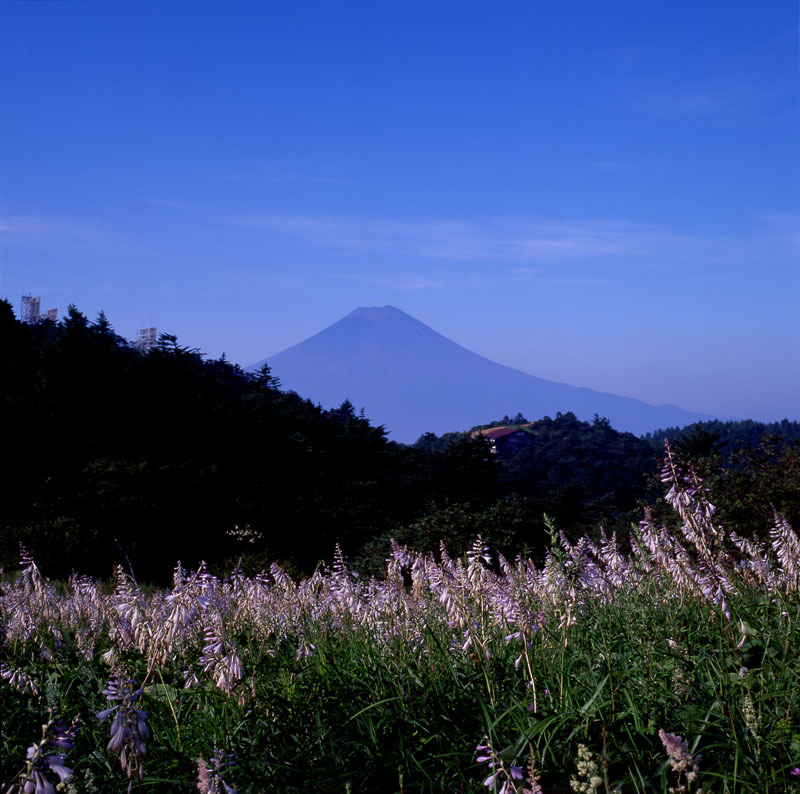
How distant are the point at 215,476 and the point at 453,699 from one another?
80.5ft

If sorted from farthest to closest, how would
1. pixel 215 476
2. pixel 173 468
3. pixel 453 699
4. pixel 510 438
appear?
pixel 510 438 → pixel 215 476 → pixel 173 468 → pixel 453 699

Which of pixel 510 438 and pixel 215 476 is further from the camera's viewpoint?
pixel 510 438

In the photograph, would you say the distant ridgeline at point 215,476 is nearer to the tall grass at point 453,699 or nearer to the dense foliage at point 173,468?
the dense foliage at point 173,468

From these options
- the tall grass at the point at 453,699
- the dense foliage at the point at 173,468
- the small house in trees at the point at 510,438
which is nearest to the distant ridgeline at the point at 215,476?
the dense foliage at the point at 173,468

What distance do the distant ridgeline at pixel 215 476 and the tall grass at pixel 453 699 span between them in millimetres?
12518

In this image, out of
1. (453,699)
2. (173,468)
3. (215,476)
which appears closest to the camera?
(453,699)

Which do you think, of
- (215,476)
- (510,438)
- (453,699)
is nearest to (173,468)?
(215,476)

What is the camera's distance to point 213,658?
176 inches

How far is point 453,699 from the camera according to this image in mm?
4480

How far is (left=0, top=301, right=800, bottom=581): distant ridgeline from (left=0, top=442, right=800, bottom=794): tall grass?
12.5 metres

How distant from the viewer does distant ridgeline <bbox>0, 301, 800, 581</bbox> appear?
21.9 metres

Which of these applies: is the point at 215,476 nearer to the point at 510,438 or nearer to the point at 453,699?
the point at 453,699

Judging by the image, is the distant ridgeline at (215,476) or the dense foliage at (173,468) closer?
the distant ridgeline at (215,476)

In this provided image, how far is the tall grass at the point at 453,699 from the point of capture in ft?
12.0
